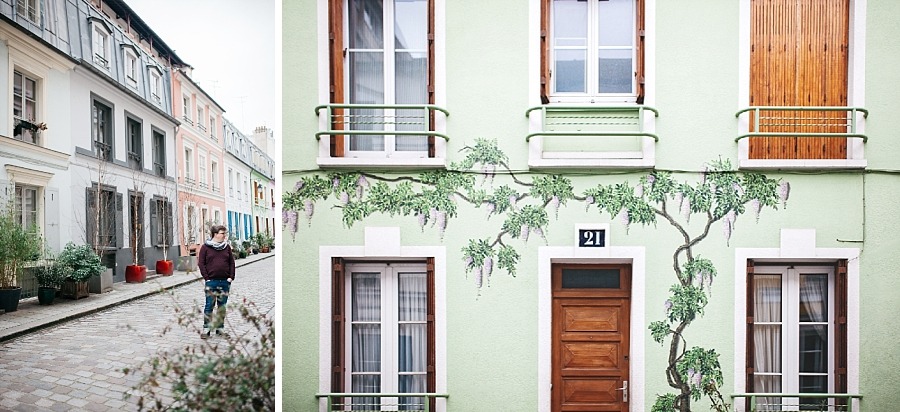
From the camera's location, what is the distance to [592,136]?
345 centimetres

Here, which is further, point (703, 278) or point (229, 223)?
point (703, 278)

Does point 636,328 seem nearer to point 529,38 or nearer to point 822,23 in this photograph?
point 529,38

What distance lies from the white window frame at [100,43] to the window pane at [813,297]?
4.09 m

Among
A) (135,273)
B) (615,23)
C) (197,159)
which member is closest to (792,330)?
(615,23)

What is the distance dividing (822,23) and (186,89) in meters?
3.86

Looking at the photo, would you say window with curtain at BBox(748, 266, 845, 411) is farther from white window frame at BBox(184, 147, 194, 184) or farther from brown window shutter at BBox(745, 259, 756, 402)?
white window frame at BBox(184, 147, 194, 184)

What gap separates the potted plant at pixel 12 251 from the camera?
1.99m

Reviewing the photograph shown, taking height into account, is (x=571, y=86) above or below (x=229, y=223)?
above

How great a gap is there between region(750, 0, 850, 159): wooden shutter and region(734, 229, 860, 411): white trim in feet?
1.96

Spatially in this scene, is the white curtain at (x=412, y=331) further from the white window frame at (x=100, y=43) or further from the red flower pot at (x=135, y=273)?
the white window frame at (x=100, y=43)

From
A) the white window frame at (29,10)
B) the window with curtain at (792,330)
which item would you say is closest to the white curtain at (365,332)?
the white window frame at (29,10)

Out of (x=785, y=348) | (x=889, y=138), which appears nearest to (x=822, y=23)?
(x=889, y=138)

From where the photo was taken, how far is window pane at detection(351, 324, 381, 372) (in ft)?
11.7

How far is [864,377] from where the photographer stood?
3432mm
